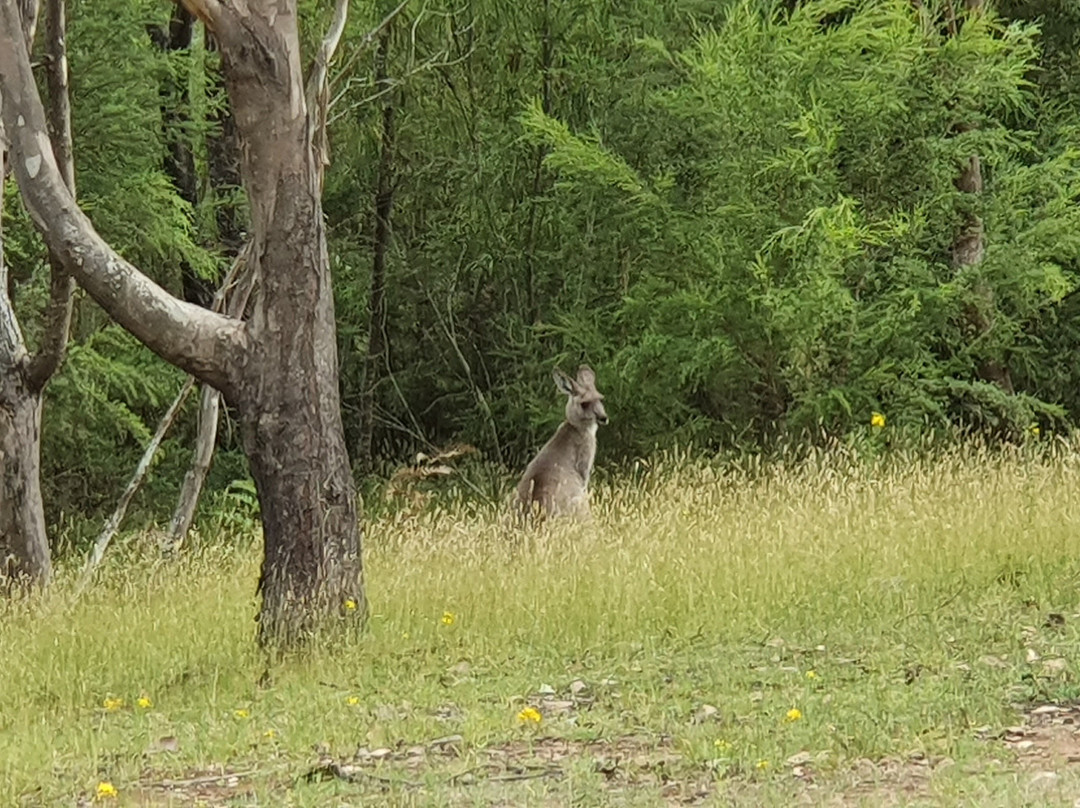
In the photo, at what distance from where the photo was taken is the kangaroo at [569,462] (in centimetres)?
1227

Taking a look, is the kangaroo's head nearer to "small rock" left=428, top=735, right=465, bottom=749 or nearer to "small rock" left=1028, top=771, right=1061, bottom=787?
"small rock" left=428, top=735, right=465, bottom=749

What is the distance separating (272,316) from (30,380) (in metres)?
3.37

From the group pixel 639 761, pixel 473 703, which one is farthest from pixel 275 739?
pixel 639 761

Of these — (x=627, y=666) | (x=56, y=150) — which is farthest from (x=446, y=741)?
(x=56, y=150)

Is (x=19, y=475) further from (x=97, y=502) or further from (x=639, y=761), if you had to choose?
(x=97, y=502)

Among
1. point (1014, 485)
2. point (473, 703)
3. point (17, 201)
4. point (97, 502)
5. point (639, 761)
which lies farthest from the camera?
point (97, 502)

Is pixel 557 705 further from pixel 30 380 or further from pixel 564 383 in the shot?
pixel 564 383

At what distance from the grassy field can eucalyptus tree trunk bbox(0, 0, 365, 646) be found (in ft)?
1.76

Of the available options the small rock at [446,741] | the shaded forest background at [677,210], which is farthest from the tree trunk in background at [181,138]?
the small rock at [446,741]

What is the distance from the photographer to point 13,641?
29.9 ft

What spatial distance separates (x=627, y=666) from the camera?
8.04 meters

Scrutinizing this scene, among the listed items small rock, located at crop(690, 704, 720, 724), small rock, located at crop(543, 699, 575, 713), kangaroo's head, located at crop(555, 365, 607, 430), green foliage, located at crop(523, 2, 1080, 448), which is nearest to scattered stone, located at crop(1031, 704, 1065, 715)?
small rock, located at crop(690, 704, 720, 724)

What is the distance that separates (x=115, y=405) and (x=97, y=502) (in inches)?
150

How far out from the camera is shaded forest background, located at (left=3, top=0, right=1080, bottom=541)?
14523 millimetres
